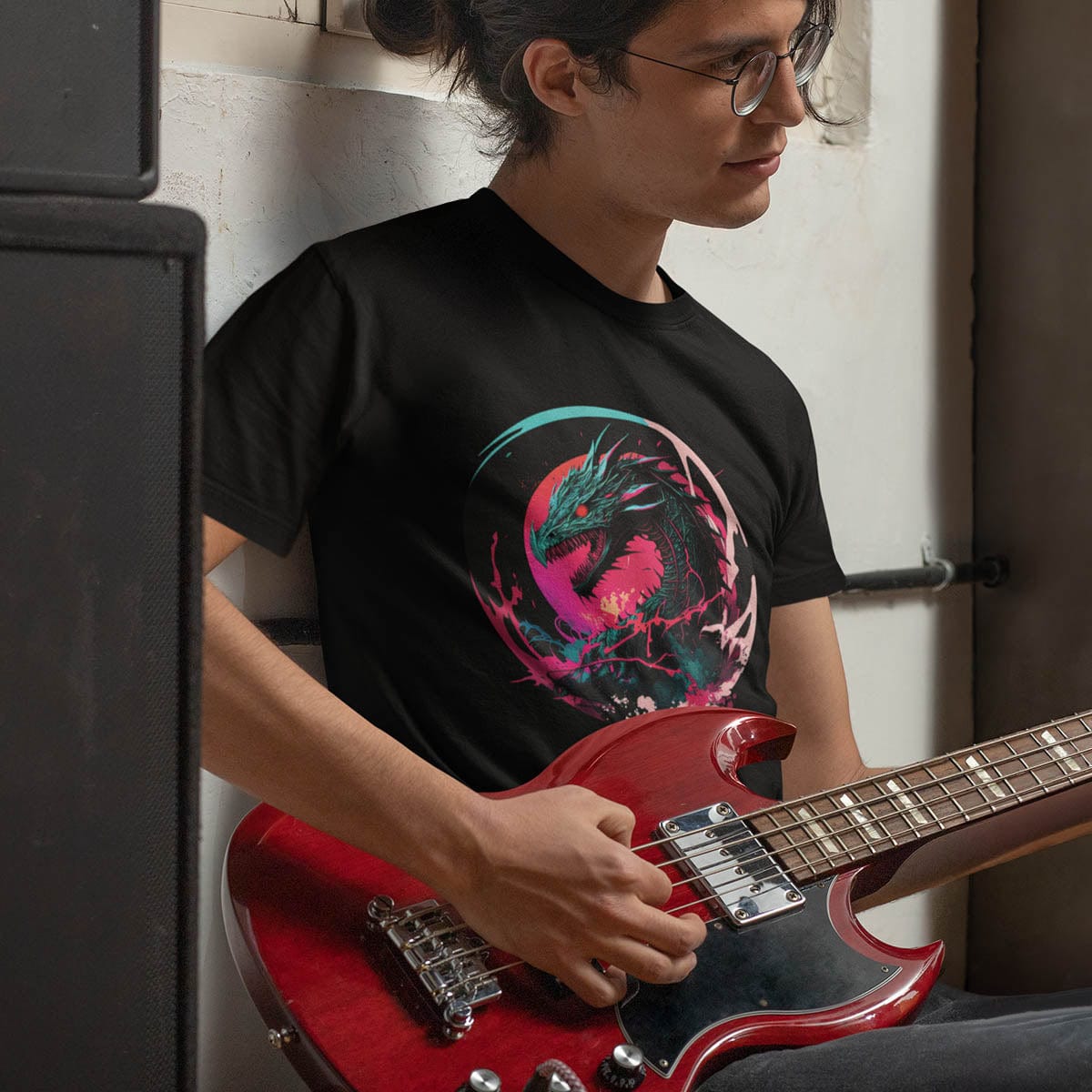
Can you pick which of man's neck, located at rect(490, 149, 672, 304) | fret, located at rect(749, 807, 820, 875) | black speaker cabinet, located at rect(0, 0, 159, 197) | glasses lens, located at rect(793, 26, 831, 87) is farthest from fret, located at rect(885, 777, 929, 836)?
black speaker cabinet, located at rect(0, 0, 159, 197)

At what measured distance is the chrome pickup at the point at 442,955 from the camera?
792mm

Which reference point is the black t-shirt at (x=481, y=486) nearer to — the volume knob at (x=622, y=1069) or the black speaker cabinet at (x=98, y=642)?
the volume knob at (x=622, y=1069)

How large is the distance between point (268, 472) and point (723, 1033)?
57 cm

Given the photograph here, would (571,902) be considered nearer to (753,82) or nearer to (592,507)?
(592,507)

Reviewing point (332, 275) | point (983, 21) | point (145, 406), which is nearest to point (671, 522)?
point (332, 275)

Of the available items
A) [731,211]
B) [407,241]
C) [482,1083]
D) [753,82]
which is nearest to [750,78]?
[753,82]

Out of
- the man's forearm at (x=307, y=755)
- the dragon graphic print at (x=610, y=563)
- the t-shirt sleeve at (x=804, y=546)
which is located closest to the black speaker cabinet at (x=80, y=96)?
the man's forearm at (x=307, y=755)

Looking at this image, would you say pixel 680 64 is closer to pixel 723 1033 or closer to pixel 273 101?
pixel 273 101

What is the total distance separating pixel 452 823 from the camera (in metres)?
0.85

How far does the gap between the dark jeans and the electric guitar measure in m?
Answer: 0.05

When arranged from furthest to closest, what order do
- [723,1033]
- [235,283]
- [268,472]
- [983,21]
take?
[983,21] < [235,283] < [268,472] < [723,1033]

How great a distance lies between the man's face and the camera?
40.1 inches

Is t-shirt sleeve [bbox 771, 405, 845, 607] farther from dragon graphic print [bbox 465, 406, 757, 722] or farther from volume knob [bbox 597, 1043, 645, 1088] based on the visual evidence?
volume knob [bbox 597, 1043, 645, 1088]

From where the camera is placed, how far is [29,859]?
0.39 meters
